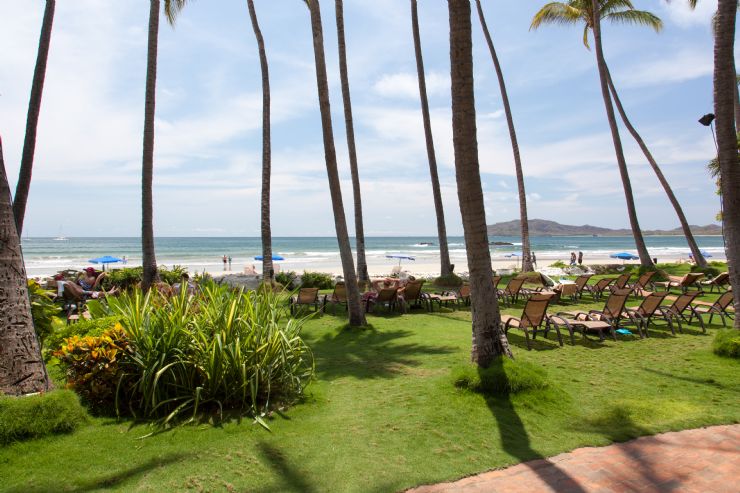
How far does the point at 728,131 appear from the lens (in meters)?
6.17

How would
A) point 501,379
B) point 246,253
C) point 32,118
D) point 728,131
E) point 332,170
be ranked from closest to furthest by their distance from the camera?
point 501,379, point 728,131, point 332,170, point 32,118, point 246,253

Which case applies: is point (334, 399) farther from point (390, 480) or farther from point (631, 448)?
point (631, 448)

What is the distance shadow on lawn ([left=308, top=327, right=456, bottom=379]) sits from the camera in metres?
6.14

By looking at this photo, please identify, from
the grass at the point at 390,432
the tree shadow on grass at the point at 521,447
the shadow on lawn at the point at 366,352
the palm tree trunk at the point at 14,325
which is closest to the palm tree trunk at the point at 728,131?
the grass at the point at 390,432

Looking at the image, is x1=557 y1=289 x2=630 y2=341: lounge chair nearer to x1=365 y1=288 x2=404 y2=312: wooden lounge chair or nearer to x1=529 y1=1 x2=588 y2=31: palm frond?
x1=365 y1=288 x2=404 y2=312: wooden lounge chair

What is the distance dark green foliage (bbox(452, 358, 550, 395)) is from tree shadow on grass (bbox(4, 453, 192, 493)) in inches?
109

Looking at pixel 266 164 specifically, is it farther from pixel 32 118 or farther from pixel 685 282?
pixel 685 282

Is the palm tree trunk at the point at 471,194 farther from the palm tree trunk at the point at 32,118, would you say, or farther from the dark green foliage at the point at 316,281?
the dark green foliage at the point at 316,281

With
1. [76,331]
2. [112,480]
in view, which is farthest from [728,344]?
[76,331]

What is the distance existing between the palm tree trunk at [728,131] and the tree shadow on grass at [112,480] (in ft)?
23.0

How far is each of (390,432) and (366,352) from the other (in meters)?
3.29

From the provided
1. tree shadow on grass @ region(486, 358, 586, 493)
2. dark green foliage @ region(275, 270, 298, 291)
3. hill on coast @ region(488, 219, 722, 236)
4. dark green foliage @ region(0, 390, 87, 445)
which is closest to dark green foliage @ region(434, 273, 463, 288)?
dark green foliage @ region(275, 270, 298, 291)

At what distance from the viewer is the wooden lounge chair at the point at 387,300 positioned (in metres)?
11.2

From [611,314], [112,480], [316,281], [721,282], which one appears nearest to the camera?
[112,480]
